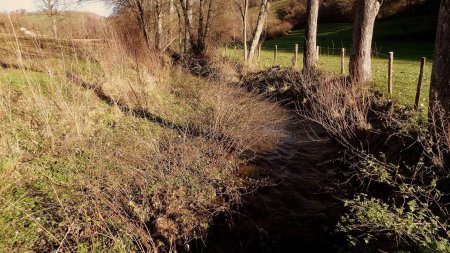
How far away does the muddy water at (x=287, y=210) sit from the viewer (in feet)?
15.4

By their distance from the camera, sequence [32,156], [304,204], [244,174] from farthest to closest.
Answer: [244,174]
[304,204]
[32,156]

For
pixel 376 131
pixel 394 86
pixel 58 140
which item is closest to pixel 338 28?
pixel 394 86

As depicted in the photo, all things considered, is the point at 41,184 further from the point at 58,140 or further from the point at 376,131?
the point at 376,131

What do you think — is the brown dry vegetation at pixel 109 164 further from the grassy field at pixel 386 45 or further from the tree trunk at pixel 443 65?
the grassy field at pixel 386 45

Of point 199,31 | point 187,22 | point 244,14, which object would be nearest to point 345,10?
point 244,14

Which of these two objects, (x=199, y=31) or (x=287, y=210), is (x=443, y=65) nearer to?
(x=287, y=210)

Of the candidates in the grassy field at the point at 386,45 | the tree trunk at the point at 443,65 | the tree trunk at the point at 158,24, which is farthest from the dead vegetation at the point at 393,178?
the tree trunk at the point at 158,24

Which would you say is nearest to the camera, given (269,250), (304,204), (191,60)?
(269,250)

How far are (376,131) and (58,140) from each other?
577 centimetres

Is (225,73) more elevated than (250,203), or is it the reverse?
(225,73)

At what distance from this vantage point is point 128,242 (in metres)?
4.11

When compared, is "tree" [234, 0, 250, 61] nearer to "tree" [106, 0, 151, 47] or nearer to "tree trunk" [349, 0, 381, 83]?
"tree" [106, 0, 151, 47]

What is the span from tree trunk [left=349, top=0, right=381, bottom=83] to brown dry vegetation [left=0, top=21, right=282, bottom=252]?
277 cm

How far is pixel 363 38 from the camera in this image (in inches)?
383
